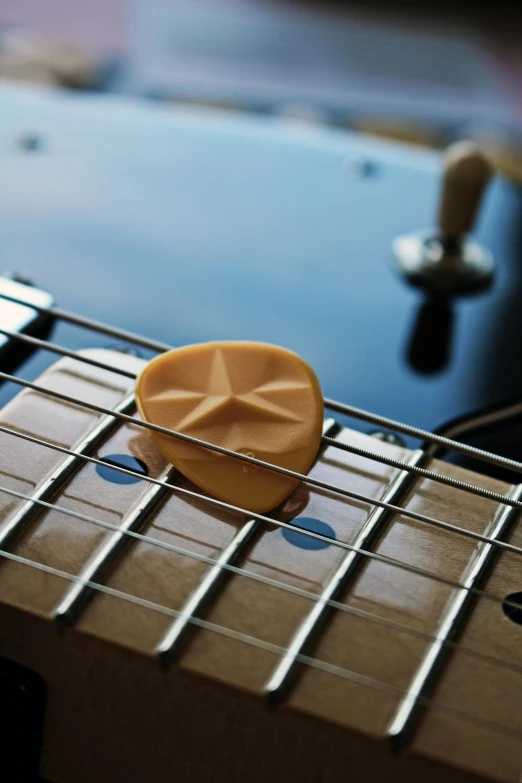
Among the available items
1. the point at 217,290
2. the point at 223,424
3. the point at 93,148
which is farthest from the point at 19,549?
the point at 93,148

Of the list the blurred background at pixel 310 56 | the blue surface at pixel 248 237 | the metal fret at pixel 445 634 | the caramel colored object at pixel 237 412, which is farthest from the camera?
the blurred background at pixel 310 56

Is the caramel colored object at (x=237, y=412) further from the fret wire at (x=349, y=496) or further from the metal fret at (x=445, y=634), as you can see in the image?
the metal fret at (x=445, y=634)

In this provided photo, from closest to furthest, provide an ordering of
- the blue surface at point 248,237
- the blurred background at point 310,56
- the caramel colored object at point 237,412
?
1. the caramel colored object at point 237,412
2. the blue surface at point 248,237
3. the blurred background at point 310,56

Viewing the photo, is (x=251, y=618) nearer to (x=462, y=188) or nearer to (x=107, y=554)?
(x=107, y=554)

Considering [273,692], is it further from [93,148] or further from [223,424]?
[93,148]

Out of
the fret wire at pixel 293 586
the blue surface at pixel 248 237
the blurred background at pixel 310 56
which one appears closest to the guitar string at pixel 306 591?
the fret wire at pixel 293 586

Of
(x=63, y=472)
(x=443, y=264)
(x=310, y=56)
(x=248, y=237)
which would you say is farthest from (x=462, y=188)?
(x=310, y=56)

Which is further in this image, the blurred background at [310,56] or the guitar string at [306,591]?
the blurred background at [310,56]
